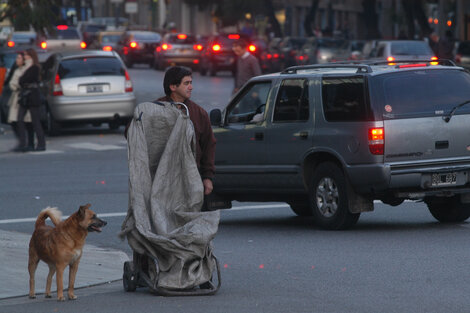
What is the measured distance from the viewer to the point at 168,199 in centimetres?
877

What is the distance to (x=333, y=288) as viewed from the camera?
9078mm

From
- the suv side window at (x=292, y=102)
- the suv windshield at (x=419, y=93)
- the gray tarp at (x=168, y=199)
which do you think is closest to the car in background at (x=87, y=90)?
the suv side window at (x=292, y=102)

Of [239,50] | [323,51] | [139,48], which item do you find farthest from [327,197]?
[139,48]

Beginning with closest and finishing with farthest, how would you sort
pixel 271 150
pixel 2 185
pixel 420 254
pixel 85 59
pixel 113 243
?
pixel 420 254 < pixel 113 243 < pixel 271 150 < pixel 2 185 < pixel 85 59

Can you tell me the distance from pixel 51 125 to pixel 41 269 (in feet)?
53.0

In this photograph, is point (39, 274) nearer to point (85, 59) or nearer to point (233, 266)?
point (233, 266)

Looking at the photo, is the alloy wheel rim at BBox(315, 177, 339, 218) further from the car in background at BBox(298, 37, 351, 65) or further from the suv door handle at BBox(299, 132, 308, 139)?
the car in background at BBox(298, 37, 351, 65)

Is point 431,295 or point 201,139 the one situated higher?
point 201,139

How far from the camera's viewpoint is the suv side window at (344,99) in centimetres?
1221

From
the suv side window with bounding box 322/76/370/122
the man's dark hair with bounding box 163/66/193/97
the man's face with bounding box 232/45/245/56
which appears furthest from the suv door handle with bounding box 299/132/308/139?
the man's face with bounding box 232/45/245/56

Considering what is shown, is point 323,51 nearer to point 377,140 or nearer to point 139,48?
point 139,48

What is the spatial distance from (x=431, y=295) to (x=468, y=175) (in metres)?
3.93

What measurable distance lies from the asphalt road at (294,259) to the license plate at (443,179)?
483 millimetres

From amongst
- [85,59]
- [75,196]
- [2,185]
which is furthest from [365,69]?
[85,59]
